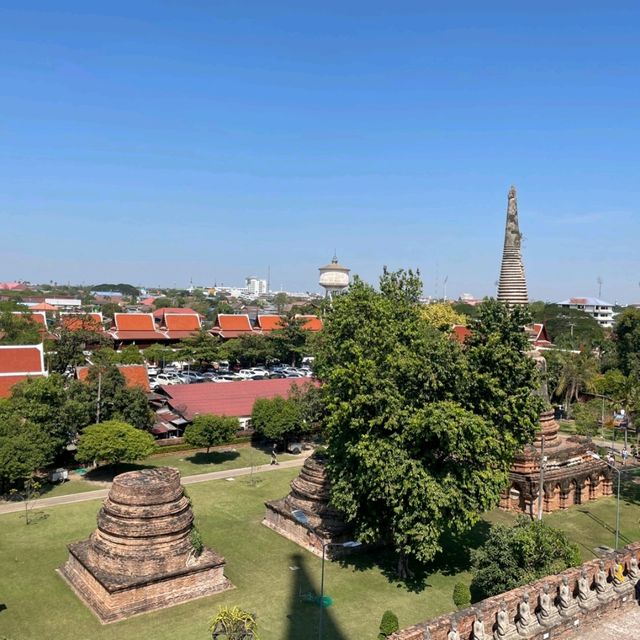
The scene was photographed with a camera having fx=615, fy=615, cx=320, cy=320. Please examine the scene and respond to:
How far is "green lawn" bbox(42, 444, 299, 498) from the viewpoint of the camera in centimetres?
3116

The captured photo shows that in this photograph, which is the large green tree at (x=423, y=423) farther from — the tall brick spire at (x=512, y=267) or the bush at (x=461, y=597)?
the tall brick spire at (x=512, y=267)

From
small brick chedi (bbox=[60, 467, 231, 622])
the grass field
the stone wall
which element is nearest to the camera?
the stone wall

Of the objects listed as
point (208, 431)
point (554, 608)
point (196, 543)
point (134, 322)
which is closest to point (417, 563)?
point (554, 608)

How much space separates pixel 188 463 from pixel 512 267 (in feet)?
71.3

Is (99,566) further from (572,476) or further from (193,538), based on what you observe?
(572,476)

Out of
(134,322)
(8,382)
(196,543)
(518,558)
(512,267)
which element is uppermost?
(512,267)

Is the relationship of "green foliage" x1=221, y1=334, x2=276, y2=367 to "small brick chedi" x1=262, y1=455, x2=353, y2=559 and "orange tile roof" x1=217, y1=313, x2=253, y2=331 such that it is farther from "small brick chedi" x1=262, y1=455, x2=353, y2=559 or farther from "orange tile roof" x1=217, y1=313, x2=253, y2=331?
"small brick chedi" x1=262, y1=455, x2=353, y2=559

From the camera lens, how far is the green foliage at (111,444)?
3053cm

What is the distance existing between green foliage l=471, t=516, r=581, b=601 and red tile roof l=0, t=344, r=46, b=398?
3037 cm

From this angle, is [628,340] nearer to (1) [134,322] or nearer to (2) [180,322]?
(2) [180,322]

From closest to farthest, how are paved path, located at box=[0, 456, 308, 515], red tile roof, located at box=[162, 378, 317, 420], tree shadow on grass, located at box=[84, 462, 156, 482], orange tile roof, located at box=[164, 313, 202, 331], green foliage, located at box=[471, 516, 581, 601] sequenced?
green foliage, located at box=[471, 516, 581, 601] < paved path, located at box=[0, 456, 308, 515] < tree shadow on grass, located at box=[84, 462, 156, 482] < red tile roof, located at box=[162, 378, 317, 420] < orange tile roof, located at box=[164, 313, 202, 331]

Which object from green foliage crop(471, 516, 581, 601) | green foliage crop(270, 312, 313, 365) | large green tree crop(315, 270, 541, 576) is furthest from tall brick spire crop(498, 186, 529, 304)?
green foliage crop(270, 312, 313, 365)

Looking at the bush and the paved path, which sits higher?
the bush

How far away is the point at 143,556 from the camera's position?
67.1 ft
